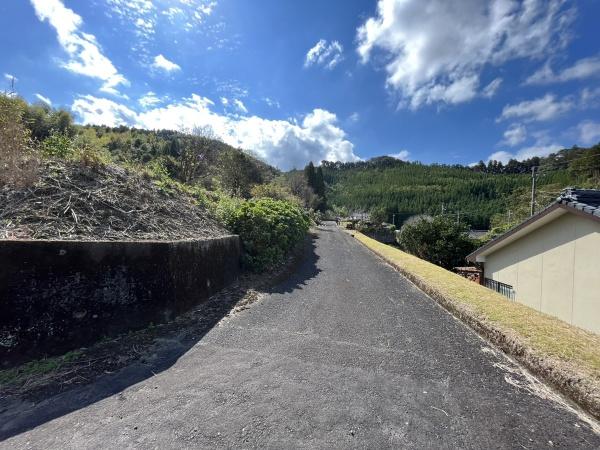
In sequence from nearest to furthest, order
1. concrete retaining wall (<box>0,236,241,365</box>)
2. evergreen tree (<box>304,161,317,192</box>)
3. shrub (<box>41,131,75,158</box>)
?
1. concrete retaining wall (<box>0,236,241,365</box>)
2. shrub (<box>41,131,75,158</box>)
3. evergreen tree (<box>304,161,317,192</box>)

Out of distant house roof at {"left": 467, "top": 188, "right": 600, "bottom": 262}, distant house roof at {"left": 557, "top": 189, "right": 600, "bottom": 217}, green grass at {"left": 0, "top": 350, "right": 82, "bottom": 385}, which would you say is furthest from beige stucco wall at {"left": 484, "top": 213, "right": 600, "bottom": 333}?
green grass at {"left": 0, "top": 350, "right": 82, "bottom": 385}

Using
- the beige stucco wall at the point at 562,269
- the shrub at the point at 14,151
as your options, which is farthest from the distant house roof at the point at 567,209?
the shrub at the point at 14,151

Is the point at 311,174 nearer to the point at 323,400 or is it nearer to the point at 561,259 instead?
the point at 561,259

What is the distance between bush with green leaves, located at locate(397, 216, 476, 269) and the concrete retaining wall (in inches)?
701

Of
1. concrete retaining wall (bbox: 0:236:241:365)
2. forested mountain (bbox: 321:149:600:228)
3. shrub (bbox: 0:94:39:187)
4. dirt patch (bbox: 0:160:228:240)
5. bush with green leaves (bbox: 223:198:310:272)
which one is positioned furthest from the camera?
forested mountain (bbox: 321:149:600:228)

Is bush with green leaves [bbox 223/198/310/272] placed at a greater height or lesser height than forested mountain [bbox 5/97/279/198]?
lesser

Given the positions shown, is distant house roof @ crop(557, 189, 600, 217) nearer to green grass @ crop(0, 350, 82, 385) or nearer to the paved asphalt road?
the paved asphalt road

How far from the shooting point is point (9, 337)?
2.74 m

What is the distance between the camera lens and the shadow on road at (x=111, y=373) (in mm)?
2326

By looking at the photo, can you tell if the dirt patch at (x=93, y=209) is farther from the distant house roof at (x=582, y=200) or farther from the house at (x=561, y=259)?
the house at (x=561, y=259)

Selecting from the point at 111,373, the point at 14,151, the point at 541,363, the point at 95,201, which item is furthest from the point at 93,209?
the point at 541,363

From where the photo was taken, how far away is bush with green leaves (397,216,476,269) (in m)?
18.4

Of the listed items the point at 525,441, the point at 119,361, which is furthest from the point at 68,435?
the point at 525,441

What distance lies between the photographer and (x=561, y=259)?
738 cm
